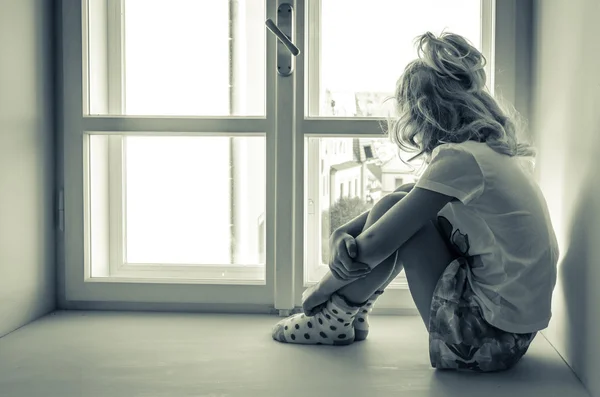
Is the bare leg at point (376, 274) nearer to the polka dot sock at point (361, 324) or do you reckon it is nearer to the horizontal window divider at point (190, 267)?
the polka dot sock at point (361, 324)

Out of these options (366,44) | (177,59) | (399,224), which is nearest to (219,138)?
(177,59)

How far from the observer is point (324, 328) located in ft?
5.16

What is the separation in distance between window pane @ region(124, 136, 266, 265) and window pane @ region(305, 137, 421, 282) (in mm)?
152

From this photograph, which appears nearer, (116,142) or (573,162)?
(573,162)

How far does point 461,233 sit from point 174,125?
850 millimetres

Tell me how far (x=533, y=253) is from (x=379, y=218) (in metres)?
0.32

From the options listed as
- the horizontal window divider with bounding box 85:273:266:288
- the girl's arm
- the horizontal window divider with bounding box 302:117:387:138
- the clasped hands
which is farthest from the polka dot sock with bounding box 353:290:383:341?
the horizontal window divider with bounding box 302:117:387:138

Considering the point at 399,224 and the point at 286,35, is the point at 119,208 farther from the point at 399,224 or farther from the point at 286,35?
the point at 399,224

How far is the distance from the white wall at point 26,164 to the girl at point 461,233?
0.79 m

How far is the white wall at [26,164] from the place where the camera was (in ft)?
5.40

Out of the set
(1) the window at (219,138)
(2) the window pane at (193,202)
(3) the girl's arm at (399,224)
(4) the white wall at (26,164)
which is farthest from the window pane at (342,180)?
(4) the white wall at (26,164)

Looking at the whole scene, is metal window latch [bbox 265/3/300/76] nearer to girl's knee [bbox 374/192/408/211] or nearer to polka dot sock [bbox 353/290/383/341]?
girl's knee [bbox 374/192/408/211]

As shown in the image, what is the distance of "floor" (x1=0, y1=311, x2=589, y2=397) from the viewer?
50.6 inches

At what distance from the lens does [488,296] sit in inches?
53.6
